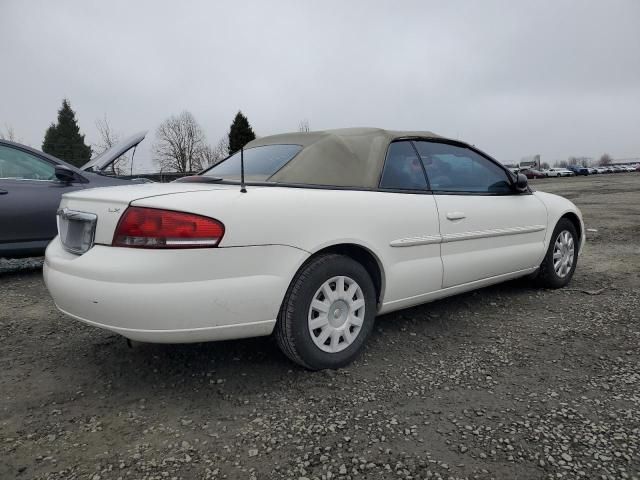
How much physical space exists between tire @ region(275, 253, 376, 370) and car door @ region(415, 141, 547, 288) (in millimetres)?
799

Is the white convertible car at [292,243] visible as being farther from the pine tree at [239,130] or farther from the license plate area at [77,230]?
the pine tree at [239,130]

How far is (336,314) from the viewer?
2.79m

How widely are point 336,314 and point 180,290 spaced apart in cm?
92

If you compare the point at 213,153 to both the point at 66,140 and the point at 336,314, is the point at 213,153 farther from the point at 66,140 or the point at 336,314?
the point at 336,314

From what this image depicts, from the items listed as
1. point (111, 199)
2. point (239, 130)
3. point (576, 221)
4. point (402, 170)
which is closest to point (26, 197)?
point (111, 199)

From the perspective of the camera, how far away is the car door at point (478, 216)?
11.2 feet

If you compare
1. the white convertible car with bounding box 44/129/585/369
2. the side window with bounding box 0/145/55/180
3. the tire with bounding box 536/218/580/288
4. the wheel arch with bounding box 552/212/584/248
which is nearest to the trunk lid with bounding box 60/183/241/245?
the white convertible car with bounding box 44/129/585/369

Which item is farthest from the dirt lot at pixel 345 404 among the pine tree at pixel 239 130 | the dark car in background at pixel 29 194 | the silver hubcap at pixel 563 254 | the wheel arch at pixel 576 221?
the pine tree at pixel 239 130

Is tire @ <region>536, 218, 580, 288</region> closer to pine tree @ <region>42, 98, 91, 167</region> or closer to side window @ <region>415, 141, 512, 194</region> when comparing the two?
side window @ <region>415, 141, 512, 194</region>

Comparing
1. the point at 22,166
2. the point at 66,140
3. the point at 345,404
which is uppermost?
the point at 66,140

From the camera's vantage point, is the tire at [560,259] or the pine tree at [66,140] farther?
the pine tree at [66,140]

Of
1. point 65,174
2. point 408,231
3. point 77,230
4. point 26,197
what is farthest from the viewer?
point 65,174

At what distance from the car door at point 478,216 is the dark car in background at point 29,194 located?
3.84 m

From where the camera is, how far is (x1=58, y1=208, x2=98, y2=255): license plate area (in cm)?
252
